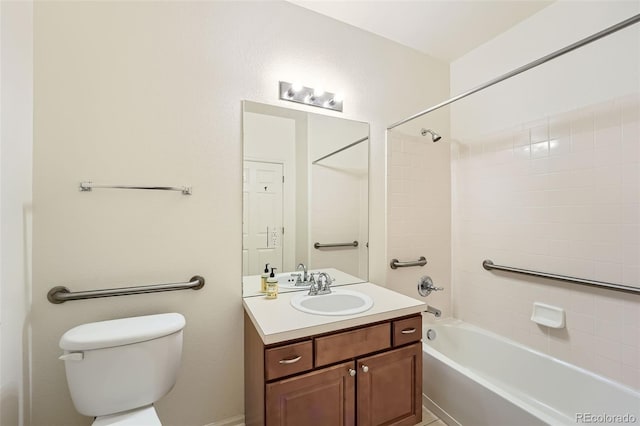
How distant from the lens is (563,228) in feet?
5.72

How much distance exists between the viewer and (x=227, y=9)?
1.59 meters

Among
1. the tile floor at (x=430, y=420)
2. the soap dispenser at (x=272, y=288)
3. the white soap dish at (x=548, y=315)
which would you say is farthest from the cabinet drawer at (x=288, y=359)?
the white soap dish at (x=548, y=315)

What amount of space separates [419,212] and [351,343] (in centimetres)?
134

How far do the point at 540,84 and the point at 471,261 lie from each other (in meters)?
1.37

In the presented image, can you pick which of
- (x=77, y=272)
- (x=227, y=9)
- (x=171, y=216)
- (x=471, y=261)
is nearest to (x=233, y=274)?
(x=171, y=216)

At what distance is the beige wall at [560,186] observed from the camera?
150cm

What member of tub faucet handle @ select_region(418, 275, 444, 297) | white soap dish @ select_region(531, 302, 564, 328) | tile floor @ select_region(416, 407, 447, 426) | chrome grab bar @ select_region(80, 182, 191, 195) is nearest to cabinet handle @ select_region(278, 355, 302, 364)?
chrome grab bar @ select_region(80, 182, 191, 195)

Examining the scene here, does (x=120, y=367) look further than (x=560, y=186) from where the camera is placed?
No

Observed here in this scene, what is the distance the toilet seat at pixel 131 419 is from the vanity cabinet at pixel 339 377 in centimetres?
43

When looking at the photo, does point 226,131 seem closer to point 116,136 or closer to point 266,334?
point 116,136

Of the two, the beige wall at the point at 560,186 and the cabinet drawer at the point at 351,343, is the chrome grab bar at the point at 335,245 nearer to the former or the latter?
the cabinet drawer at the point at 351,343

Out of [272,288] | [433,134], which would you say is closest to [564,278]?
[433,134]

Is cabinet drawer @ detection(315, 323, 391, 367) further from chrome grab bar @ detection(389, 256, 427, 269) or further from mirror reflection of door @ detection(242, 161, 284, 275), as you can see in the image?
chrome grab bar @ detection(389, 256, 427, 269)

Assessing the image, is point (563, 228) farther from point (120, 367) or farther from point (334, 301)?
point (120, 367)
